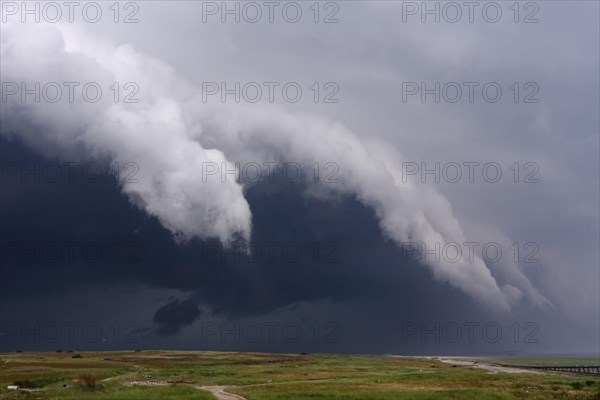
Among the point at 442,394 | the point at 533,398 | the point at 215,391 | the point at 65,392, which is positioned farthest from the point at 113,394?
the point at 533,398

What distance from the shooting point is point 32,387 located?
2913 inches

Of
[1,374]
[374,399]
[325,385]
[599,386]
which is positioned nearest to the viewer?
[374,399]

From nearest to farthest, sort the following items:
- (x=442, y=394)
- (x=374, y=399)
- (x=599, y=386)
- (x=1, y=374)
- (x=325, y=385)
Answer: (x=374, y=399) < (x=442, y=394) < (x=325, y=385) < (x=599, y=386) < (x=1, y=374)

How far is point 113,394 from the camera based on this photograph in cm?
6138

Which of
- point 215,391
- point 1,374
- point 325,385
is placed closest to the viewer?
point 215,391

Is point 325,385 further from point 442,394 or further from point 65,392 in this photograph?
point 65,392

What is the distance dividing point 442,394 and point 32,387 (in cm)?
4991

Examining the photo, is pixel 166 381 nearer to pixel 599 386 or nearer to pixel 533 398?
pixel 533 398

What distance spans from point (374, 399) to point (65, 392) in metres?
33.5

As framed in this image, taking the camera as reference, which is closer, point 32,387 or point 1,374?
point 32,387

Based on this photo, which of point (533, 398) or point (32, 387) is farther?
point (32, 387)

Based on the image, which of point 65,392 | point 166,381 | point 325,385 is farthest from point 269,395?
point 166,381

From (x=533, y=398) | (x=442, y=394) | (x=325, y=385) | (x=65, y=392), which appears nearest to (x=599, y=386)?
(x=533, y=398)

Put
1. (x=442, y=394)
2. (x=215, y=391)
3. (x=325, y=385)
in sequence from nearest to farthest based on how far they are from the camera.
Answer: (x=442, y=394)
(x=215, y=391)
(x=325, y=385)
